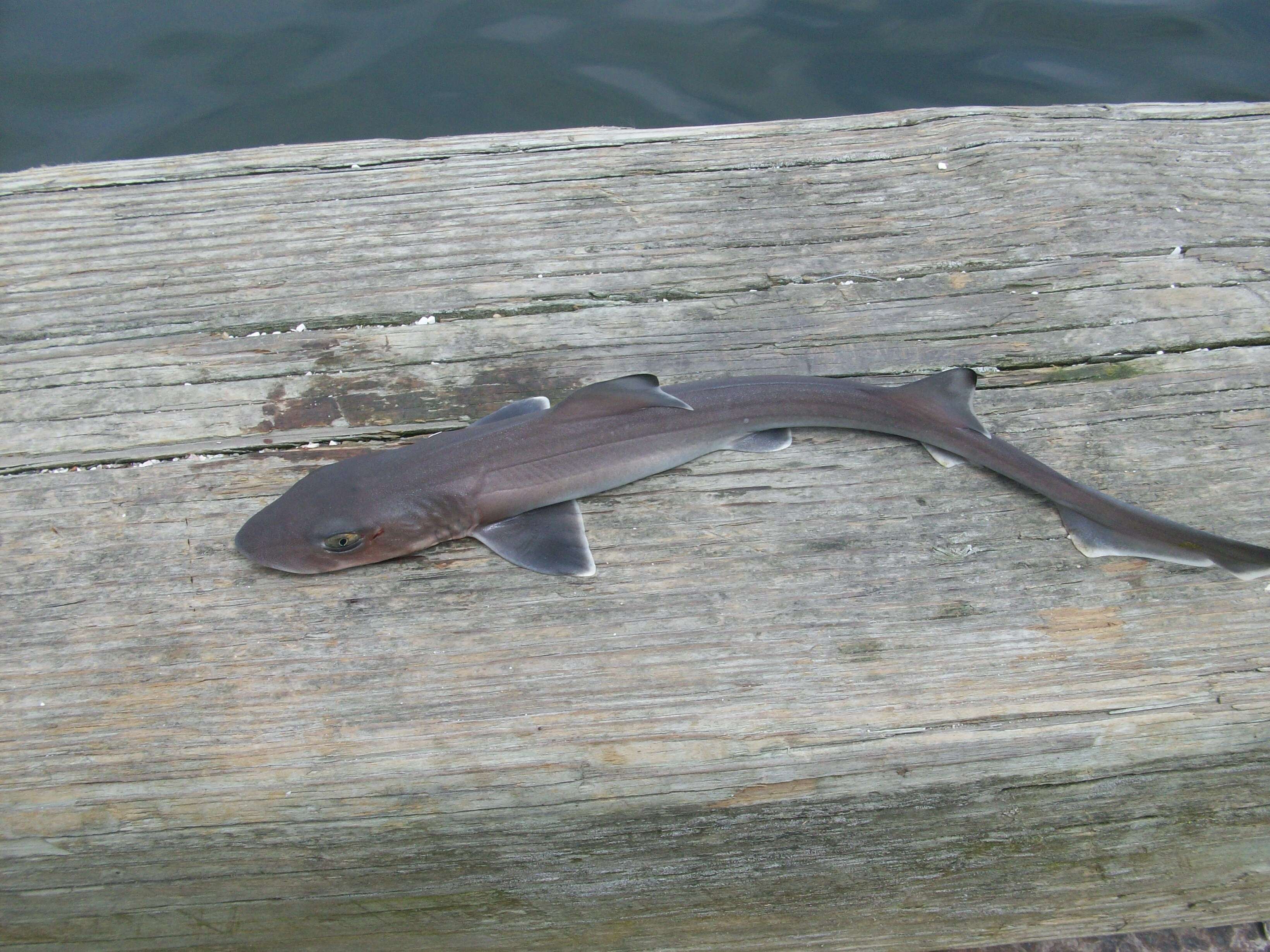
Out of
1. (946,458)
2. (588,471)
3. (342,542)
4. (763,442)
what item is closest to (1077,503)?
(946,458)

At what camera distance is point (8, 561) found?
2.43 meters

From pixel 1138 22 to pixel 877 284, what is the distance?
5.62m

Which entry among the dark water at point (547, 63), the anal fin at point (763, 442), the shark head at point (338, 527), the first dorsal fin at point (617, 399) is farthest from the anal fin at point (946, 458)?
the dark water at point (547, 63)

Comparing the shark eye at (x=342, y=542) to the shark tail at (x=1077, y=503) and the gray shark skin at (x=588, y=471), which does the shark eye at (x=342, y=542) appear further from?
the shark tail at (x=1077, y=503)

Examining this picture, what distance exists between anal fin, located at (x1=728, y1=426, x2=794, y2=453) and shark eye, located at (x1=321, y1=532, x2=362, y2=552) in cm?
100

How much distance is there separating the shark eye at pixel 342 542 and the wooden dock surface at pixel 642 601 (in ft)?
0.27

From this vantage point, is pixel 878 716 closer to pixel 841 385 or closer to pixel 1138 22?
pixel 841 385

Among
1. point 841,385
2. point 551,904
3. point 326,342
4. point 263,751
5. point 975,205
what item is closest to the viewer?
point 263,751

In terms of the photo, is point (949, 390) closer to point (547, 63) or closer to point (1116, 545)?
point (1116, 545)

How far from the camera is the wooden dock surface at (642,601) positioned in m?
2.18

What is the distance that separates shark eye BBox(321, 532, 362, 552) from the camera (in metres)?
2.36

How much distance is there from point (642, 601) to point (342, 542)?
74 centimetres

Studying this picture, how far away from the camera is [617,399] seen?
102 inches

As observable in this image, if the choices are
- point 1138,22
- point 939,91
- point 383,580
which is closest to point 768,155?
point 383,580
